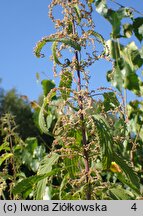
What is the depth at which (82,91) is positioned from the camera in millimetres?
1595

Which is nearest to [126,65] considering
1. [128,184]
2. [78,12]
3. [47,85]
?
[78,12]

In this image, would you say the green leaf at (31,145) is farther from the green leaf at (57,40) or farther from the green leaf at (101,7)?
the green leaf at (101,7)

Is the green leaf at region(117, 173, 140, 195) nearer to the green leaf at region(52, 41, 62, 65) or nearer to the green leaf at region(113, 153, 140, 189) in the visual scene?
the green leaf at region(113, 153, 140, 189)

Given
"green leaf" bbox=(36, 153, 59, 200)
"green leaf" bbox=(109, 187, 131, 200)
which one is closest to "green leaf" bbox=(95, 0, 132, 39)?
"green leaf" bbox=(36, 153, 59, 200)

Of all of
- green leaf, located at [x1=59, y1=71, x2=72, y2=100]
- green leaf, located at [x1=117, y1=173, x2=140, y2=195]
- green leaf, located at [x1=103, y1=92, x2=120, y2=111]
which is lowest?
green leaf, located at [x1=117, y1=173, x2=140, y2=195]

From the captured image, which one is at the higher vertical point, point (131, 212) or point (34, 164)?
point (34, 164)

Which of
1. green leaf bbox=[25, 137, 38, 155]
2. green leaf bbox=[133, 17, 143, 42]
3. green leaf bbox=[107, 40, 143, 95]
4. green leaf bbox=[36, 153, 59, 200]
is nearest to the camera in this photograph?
green leaf bbox=[107, 40, 143, 95]

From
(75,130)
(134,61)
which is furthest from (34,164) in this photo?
(134,61)

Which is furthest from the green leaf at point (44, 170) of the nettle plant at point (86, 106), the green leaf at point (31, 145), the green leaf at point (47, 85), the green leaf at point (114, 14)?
the green leaf at point (31, 145)

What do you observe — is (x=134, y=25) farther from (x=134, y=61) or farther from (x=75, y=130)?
(x=75, y=130)

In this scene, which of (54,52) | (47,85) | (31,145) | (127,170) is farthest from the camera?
(31,145)

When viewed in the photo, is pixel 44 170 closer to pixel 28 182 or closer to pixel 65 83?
pixel 28 182

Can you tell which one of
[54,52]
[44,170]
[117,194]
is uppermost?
[54,52]

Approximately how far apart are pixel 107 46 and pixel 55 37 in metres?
0.22
